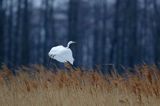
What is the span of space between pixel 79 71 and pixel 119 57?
22.9 meters

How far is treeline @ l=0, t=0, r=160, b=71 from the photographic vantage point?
2866 centimetres

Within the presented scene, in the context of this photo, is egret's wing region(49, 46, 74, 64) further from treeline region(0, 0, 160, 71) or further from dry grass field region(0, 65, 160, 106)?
treeline region(0, 0, 160, 71)

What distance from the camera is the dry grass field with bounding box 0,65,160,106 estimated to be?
502 centimetres

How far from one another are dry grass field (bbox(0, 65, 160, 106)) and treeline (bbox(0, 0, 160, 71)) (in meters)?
20.8

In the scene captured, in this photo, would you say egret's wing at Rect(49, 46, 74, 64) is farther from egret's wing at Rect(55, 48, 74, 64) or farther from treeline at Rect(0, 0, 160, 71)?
treeline at Rect(0, 0, 160, 71)

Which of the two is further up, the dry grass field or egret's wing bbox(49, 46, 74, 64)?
egret's wing bbox(49, 46, 74, 64)

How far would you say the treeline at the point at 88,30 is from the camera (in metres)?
28.7

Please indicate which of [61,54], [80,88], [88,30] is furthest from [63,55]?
[88,30]

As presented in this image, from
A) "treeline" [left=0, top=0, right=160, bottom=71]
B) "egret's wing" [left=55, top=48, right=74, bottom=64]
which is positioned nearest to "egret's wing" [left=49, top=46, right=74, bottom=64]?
"egret's wing" [left=55, top=48, right=74, bottom=64]

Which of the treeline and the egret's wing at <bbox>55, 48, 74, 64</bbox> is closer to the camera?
the egret's wing at <bbox>55, 48, 74, 64</bbox>

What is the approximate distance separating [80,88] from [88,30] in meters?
28.7

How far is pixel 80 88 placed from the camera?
559 centimetres

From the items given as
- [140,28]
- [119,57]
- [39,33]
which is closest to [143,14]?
[140,28]

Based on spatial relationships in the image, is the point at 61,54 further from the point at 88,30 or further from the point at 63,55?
the point at 88,30
